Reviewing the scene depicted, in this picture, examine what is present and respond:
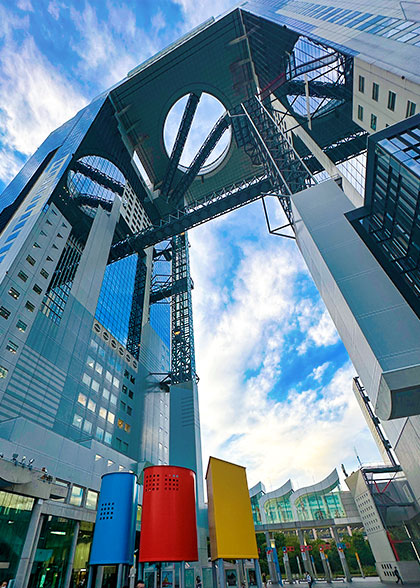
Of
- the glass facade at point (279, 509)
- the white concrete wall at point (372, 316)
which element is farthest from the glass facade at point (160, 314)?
the white concrete wall at point (372, 316)

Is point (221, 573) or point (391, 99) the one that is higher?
point (391, 99)

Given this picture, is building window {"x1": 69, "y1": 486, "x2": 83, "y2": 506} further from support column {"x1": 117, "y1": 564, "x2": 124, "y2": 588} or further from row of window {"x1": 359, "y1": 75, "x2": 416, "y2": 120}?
row of window {"x1": 359, "y1": 75, "x2": 416, "y2": 120}

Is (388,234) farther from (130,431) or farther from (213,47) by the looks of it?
(213,47)

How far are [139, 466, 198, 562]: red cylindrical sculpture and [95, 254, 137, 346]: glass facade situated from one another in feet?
110

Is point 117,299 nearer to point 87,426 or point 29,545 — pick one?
point 87,426

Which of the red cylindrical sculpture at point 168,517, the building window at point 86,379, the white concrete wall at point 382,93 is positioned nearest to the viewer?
the red cylindrical sculpture at point 168,517

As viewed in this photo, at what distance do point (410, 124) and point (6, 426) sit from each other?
1243 inches

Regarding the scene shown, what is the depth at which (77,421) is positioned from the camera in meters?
32.5

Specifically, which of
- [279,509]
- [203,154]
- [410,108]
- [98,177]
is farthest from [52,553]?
[203,154]

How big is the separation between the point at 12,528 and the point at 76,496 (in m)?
7.01

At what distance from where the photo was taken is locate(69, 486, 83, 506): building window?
2373 cm

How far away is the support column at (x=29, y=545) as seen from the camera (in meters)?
16.5

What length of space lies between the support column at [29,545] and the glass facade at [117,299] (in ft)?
86.4

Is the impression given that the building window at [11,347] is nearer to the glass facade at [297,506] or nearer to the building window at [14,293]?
the building window at [14,293]
